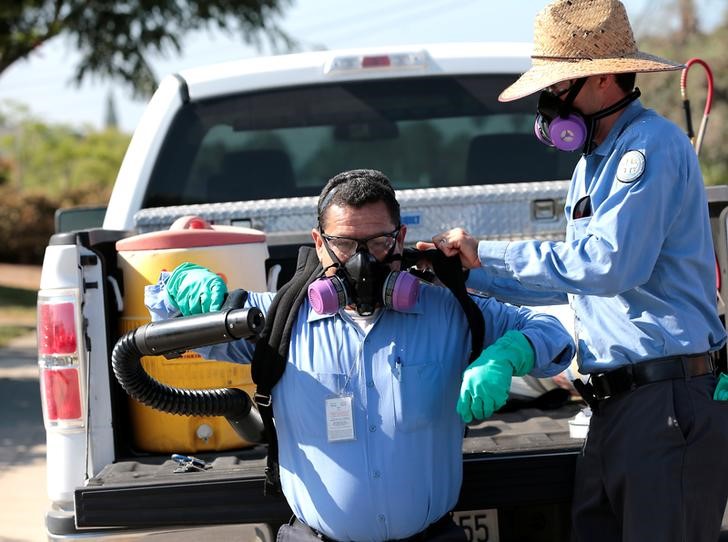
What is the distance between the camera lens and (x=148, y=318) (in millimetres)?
3584

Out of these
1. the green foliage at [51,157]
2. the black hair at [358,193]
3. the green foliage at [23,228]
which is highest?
the green foliage at [51,157]

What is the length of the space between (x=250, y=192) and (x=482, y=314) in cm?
239

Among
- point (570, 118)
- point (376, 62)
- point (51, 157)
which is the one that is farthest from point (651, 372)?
point (51, 157)

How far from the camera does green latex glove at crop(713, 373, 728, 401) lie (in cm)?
284

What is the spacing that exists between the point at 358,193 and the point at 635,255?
2.33 ft

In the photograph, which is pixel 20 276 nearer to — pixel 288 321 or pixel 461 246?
pixel 288 321

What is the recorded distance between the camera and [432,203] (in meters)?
4.22

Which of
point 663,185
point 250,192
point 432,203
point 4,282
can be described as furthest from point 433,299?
point 4,282

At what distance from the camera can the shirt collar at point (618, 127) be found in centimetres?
286

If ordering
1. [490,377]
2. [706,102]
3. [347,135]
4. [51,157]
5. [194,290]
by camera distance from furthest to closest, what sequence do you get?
[51,157], [347,135], [706,102], [194,290], [490,377]

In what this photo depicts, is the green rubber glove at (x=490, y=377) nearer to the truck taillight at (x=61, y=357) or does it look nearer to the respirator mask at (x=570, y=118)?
the respirator mask at (x=570, y=118)

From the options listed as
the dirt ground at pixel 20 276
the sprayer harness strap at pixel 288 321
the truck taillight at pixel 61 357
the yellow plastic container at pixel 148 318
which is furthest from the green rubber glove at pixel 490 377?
the dirt ground at pixel 20 276

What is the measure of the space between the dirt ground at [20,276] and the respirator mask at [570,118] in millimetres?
20732

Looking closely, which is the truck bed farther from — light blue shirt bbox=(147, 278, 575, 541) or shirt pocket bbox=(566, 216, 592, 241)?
shirt pocket bbox=(566, 216, 592, 241)
